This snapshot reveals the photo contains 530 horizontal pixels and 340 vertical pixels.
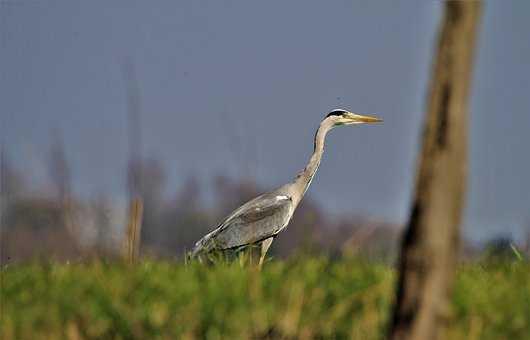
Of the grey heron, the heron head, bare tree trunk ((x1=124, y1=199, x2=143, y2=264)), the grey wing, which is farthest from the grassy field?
the heron head

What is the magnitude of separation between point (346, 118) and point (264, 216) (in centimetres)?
228

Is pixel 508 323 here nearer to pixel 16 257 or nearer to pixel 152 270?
pixel 152 270

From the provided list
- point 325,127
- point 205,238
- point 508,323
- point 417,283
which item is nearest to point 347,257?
point 508,323

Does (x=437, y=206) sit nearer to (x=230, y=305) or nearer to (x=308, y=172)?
(x=230, y=305)

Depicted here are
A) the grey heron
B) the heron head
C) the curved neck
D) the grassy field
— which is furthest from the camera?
the heron head

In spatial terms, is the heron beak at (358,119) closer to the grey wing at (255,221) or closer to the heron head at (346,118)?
the heron head at (346,118)

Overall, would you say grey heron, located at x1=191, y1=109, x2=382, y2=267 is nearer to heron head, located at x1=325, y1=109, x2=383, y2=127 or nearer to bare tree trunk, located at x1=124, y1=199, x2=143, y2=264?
heron head, located at x1=325, y1=109, x2=383, y2=127

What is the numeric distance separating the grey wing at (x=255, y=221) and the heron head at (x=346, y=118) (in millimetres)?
1556

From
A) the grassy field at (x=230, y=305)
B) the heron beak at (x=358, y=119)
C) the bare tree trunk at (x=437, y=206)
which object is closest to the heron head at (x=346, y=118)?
the heron beak at (x=358, y=119)

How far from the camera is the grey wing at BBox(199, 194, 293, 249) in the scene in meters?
13.5

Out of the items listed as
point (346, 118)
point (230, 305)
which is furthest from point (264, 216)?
point (230, 305)

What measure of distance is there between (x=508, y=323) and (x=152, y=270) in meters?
2.24

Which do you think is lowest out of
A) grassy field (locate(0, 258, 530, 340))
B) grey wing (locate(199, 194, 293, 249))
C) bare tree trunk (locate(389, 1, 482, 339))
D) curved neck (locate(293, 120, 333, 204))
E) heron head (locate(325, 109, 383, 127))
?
grey wing (locate(199, 194, 293, 249))

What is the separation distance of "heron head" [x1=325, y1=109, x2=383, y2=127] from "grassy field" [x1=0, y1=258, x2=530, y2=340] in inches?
313
